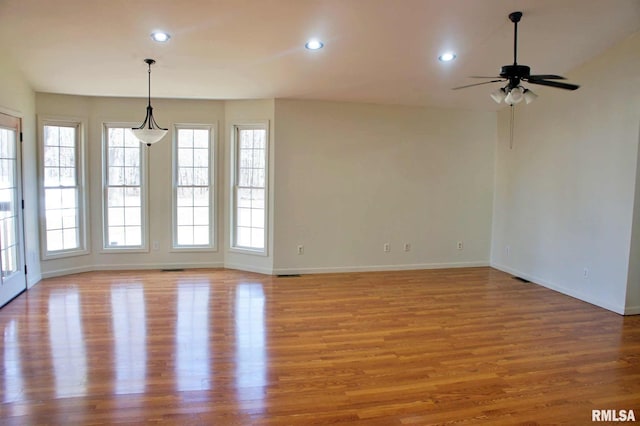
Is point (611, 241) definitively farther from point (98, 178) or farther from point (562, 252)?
point (98, 178)

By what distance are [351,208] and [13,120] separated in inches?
174

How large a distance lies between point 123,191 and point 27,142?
136cm

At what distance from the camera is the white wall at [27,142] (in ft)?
15.6

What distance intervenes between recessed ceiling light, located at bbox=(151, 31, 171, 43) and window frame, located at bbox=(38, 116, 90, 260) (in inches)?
100

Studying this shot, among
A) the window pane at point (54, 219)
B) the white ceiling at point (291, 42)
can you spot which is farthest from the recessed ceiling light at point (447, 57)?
the window pane at point (54, 219)

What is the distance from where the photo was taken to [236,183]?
6.43 metres

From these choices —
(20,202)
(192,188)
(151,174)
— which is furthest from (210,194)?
(20,202)

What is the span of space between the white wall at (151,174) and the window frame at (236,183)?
0.59ft

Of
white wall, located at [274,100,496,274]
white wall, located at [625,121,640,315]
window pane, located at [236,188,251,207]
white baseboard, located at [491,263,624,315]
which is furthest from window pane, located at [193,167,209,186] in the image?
white wall, located at [625,121,640,315]

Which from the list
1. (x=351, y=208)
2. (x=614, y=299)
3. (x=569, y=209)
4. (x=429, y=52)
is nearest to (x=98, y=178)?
(x=351, y=208)

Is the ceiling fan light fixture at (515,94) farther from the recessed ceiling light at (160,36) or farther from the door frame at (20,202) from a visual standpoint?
the door frame at (20,202)

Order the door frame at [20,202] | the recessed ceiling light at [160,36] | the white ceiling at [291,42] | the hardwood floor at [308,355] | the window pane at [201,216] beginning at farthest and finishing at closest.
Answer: the window pane at [201,216] < the door frame at [20,202] < the recessed ceiling light at [160,36] < the white ceiling at [291,42] < the hardwood floor at [308,355]

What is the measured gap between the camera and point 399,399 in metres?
2.85

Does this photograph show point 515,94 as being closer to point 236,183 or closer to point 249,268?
point 236,183
